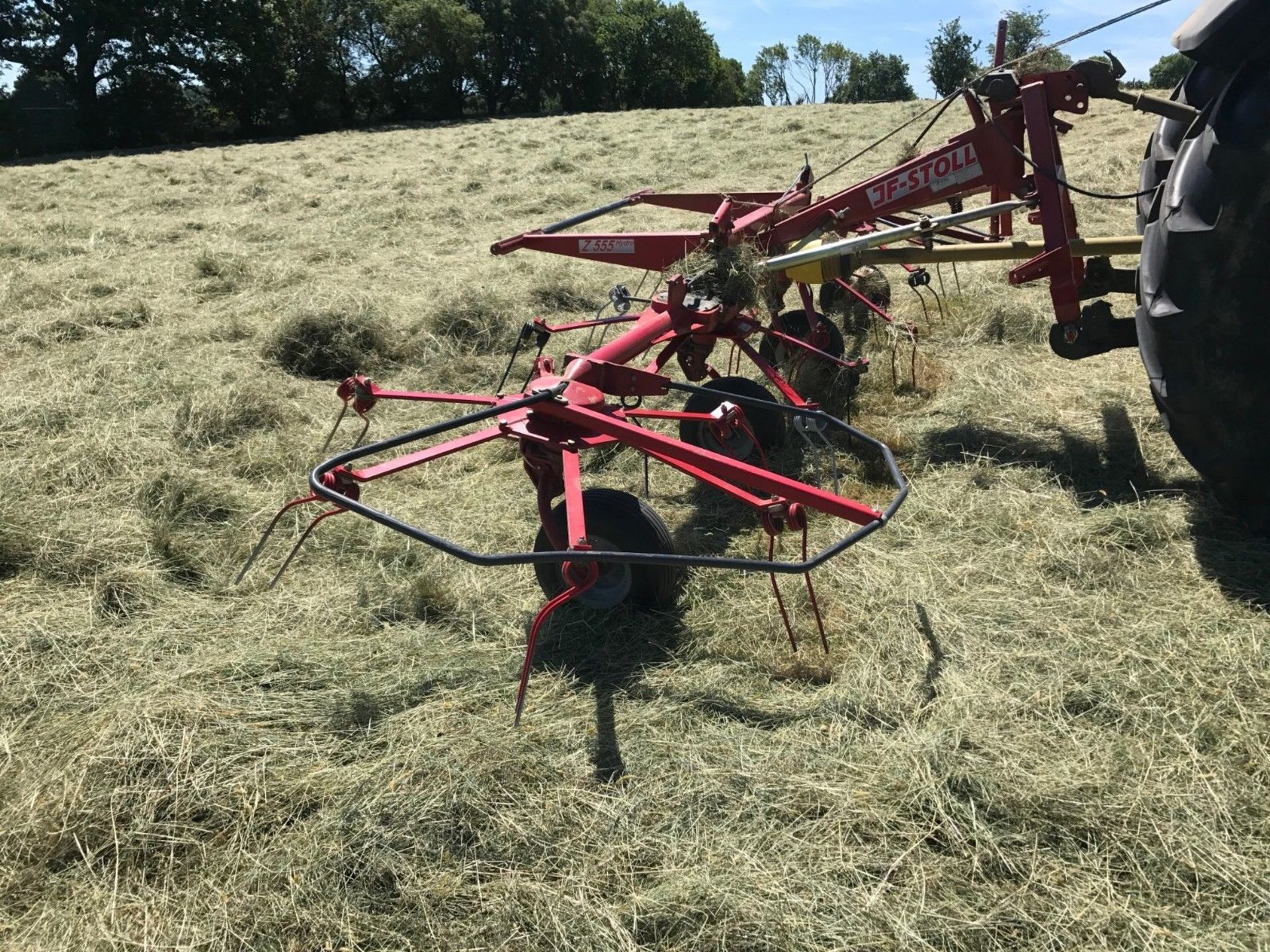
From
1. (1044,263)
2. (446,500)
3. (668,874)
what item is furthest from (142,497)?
(1044,263)

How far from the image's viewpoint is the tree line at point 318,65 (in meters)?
22.5

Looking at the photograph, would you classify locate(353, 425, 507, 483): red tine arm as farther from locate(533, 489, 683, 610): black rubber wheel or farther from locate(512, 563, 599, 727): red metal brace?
locate(512, 563, 599, 727): red metal brace

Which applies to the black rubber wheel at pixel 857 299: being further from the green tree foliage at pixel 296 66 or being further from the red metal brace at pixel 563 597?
the green tree foliage at pixel 296 66

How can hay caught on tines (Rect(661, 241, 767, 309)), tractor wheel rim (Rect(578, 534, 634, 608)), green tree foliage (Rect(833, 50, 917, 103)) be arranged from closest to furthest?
tractor wheel rim (Rect(578, 534, 634, 608)), hay caught on tines (Rect(661, 241, 767, 309)), green tree foliage (Rect(833, 50, 917, 103))

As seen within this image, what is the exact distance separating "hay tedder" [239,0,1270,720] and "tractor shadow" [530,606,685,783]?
89 millimetres

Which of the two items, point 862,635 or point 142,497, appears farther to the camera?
point 142,497

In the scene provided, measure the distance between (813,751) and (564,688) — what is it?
87cm

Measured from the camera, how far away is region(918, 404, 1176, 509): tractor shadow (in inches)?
150

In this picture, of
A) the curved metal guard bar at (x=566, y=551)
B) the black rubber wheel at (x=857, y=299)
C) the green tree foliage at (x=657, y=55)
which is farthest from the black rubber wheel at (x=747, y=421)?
the green tree foliage at (x=657, y=55)

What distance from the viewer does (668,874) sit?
7.17 ft

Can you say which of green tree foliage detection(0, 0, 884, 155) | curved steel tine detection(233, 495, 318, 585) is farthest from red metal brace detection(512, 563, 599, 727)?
green tree foliage detection(0, 0, 884, 155)

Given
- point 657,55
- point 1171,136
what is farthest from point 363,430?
point 657,55

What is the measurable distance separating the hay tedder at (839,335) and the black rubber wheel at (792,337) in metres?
0.02

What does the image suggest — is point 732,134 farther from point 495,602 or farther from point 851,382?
point 495,602
